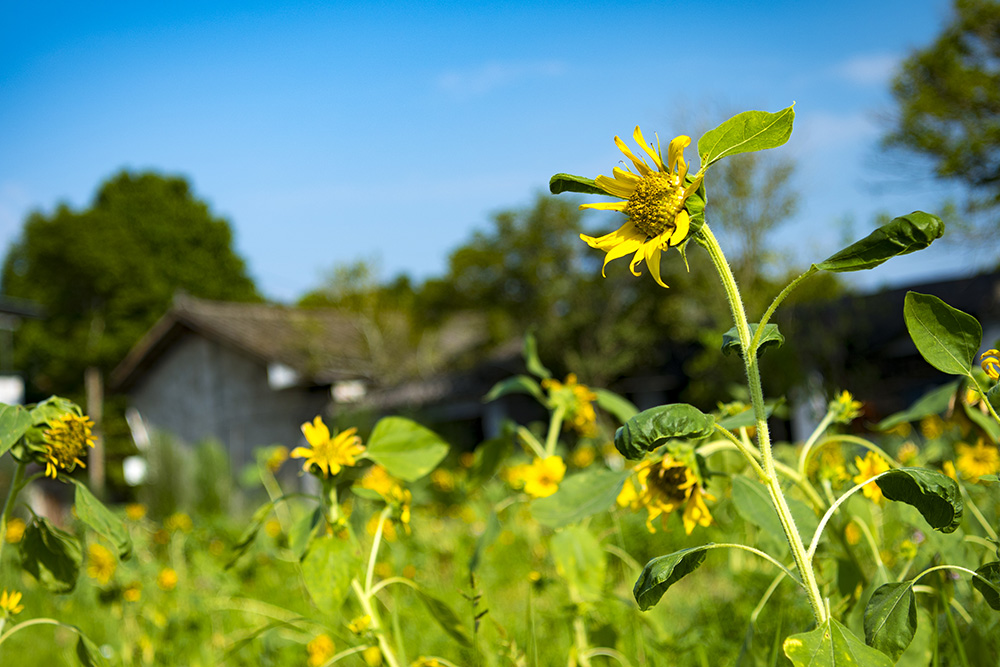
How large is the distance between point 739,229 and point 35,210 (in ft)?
80.4

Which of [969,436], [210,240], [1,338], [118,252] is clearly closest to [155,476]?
[969,436]

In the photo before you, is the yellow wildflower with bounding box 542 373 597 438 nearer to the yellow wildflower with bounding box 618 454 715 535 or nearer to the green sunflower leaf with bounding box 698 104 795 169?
the yellow wildflower with bounding box 618 454 715 535

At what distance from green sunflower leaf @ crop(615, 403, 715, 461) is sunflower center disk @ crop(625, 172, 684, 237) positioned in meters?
0.19

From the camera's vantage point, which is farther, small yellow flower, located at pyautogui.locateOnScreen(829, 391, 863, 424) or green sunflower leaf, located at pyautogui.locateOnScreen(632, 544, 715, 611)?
small yellow flower, located at pyautogui.locateOnScreen(829, 391, 863, 424)

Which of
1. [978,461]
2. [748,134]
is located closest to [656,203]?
[748,134]

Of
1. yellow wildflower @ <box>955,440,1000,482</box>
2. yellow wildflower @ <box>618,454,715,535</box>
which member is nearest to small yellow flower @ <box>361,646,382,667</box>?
yellow wildflower @ <box>618,454,715,535</box>

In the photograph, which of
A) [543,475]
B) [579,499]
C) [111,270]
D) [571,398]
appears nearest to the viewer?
[579,499]

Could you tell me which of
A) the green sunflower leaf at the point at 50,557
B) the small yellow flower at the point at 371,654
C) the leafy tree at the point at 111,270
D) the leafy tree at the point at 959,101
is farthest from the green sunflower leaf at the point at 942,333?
the leafy tree at the point at 111,270

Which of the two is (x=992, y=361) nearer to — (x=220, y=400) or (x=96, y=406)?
(x=220, y=400)

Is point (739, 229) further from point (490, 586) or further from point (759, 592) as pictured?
point (759, 592)

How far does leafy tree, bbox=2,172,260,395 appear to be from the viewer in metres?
23.9

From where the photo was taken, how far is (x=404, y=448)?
4.03 feet

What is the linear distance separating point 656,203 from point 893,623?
49cm

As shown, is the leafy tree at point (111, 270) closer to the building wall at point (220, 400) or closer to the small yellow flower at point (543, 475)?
the building wall at point (220, 400)
